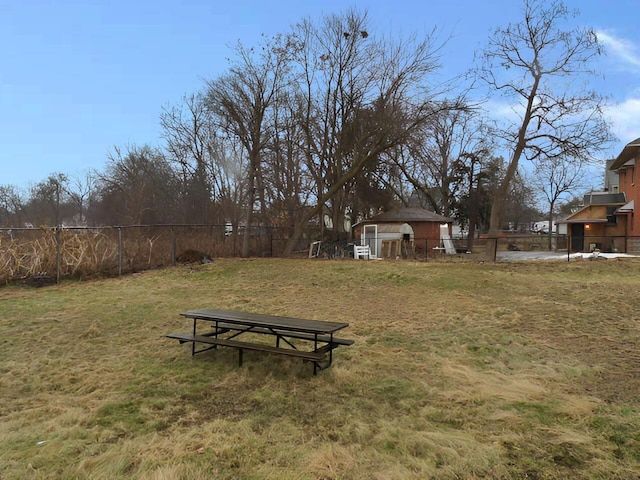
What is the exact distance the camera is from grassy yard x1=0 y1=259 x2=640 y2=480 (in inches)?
112

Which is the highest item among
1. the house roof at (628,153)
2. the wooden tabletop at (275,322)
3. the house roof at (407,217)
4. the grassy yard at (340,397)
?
the house roof at (628,153)

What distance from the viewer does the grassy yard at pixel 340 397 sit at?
2.84 meters

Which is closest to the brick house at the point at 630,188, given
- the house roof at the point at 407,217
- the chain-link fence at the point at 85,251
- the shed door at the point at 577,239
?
the shed door at the point at 577,239

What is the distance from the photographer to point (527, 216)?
2655 inches

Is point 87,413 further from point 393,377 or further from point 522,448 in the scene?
point 522,448

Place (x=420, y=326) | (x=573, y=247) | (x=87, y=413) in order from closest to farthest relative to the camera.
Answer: (x=87, y=413) < (x=420, y=326) < (x=573, y=247)

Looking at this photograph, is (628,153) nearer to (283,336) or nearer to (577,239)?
(577,239)

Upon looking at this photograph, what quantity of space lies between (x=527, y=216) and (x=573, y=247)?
130ft

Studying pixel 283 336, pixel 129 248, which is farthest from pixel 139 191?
pixel 283 336

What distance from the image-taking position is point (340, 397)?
414 cm

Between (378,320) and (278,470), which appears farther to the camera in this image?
(378,320)

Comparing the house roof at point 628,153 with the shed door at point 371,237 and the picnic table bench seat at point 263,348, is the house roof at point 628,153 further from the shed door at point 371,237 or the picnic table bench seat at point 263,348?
the picnic table bench seat at point 263,348

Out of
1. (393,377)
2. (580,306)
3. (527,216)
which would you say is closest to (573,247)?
(580,306)

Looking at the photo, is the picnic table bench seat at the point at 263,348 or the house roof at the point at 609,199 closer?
the picnic table bench seat at the point at 263,348
